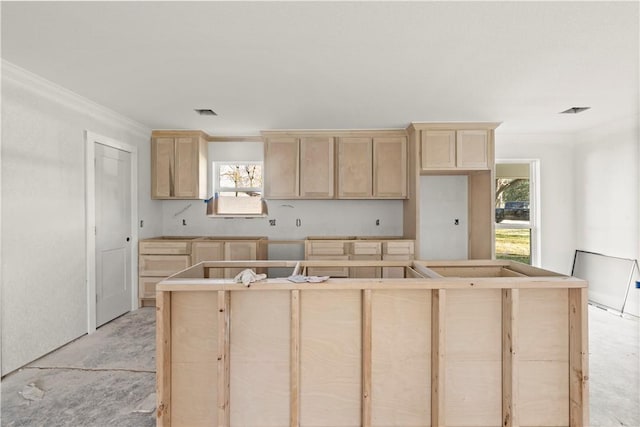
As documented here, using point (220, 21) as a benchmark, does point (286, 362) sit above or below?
below

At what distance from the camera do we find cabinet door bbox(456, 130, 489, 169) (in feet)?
13.3

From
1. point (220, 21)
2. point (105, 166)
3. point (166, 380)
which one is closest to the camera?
point (166, 380)

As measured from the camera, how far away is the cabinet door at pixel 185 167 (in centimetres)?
450

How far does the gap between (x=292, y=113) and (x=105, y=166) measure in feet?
7.62

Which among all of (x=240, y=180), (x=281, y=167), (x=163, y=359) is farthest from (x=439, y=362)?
(x=240, y=180)

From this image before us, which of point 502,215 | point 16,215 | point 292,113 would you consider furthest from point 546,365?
point 16,215

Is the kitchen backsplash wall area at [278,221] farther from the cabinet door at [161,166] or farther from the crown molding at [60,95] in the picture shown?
the crown molding at [60,95]

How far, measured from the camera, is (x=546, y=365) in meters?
1.77

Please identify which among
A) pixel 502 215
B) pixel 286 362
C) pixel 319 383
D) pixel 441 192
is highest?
pixel 441 192

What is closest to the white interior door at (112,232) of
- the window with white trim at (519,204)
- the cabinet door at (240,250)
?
the cabinet door at (240,250)

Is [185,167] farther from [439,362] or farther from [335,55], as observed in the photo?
[439,362]

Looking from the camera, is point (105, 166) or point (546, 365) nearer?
point (546, 365)

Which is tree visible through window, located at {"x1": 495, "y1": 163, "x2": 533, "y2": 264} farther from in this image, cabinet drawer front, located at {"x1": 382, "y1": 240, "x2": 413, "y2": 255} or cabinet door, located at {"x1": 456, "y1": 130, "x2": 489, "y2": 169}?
cabinet drawer front, located at {"x1": 382, "y1": 240, "x2": 413, "y2": 255}

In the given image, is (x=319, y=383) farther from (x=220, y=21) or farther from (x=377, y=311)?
(x=220, y=21)
